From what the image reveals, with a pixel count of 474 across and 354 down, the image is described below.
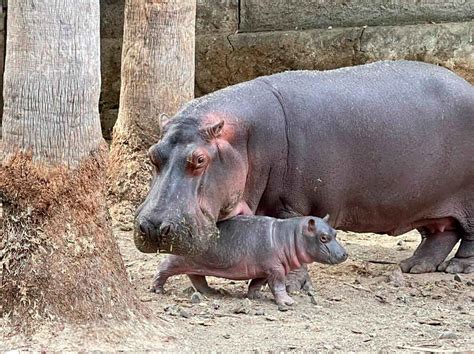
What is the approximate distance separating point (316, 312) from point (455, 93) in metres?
1.72

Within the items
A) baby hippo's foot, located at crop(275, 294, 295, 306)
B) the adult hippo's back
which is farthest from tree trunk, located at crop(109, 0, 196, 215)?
baby hippo's foot, located at crop(275, 294, 295, 306)

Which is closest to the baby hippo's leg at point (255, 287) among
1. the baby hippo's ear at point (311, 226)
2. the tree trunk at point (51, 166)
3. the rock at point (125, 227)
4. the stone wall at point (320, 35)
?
the baby hippo's ear at point (311, 226)

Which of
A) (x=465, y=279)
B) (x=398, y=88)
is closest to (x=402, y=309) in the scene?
(x=465, y=279)

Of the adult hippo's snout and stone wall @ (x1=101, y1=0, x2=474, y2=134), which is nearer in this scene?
the adult hippo's snout

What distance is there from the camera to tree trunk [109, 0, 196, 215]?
7055mm

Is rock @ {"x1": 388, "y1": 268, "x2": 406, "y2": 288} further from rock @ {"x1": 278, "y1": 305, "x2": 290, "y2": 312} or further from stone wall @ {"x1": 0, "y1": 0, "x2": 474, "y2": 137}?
stone wall @ {"x1": 0, "y1": 0, "x2": 474, "y2": 137}

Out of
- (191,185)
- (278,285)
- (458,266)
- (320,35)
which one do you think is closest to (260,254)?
(278,285)

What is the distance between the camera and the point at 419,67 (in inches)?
252

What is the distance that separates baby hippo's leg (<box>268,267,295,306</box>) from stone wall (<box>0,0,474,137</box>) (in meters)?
3.67

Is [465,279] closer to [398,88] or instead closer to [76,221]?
[398,88]

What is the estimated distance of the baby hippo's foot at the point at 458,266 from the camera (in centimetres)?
649

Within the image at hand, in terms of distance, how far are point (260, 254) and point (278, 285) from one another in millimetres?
175

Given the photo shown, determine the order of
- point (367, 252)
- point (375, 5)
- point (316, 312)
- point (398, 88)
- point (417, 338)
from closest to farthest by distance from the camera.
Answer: point (417, 338) → point (316, 312) → point (398, 88) → point (367, 252) → point (375, 5)

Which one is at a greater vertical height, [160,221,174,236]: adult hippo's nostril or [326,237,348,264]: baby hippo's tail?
[160,221,174,236]: adult hippo's nostril
